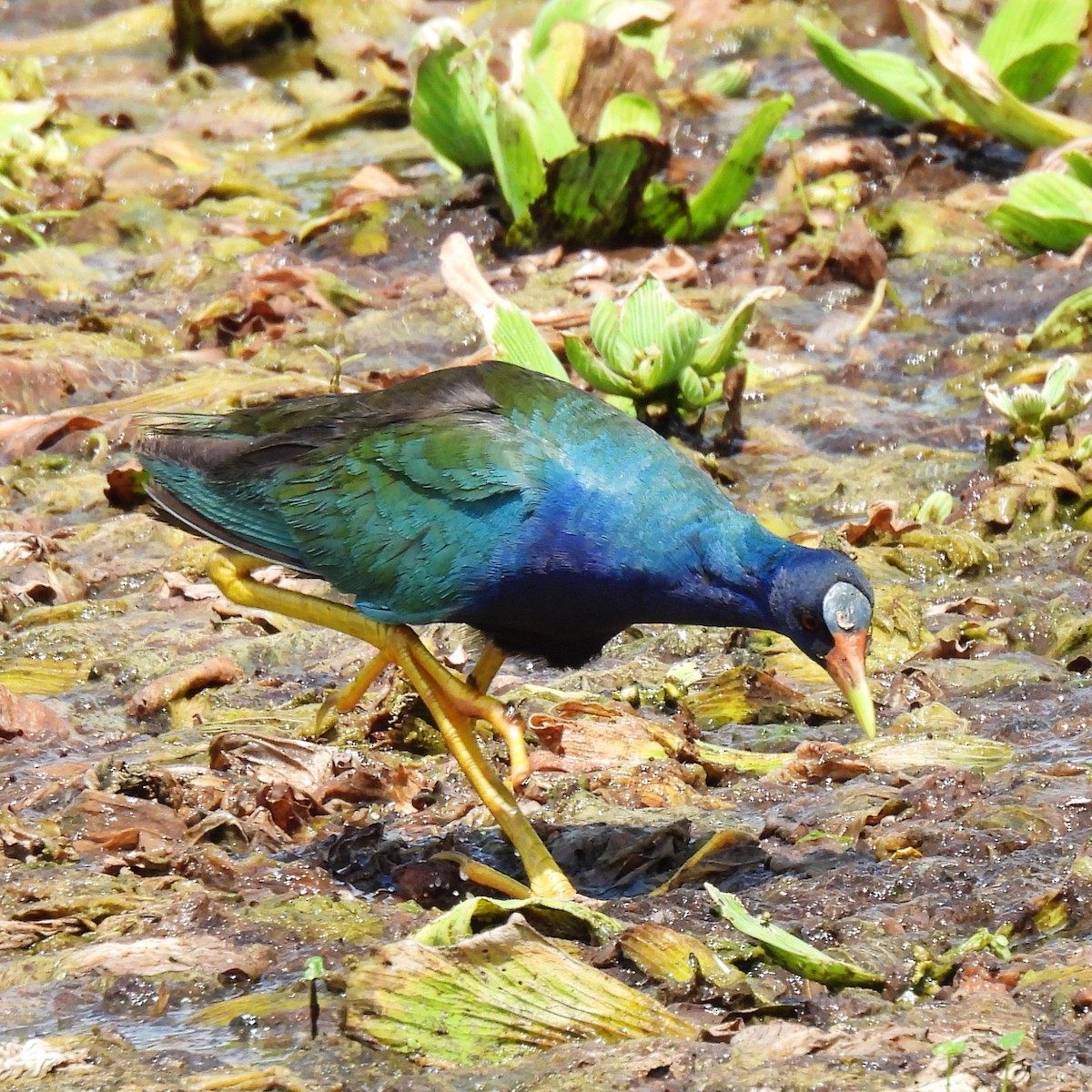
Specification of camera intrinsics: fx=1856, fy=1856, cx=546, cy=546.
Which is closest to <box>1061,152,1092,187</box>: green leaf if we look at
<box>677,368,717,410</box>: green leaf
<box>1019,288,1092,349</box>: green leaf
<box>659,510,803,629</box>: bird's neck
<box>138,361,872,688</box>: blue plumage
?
<box>1019,288,1092,349</box>: green leaf

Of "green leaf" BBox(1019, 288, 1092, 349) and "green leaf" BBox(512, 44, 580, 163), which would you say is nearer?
"green leaf" BBox(1019, 288, 1092, 349)

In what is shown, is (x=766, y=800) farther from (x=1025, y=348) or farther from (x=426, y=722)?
(x=1025, y=348)

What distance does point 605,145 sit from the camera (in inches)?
297

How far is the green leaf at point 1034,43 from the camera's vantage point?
814 cm

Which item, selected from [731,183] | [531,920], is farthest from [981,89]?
[531,920]

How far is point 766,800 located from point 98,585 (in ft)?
7.77

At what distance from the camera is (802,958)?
3225 mm

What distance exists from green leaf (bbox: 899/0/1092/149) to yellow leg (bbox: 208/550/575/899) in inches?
188

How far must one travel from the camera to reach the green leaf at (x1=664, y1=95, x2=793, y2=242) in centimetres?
738

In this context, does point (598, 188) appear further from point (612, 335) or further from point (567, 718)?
point (567, 718)

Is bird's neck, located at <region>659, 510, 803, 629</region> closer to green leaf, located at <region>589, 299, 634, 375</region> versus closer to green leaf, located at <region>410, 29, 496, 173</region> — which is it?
Result: green leaf, located at <region>589, 299, 634, 375</region>

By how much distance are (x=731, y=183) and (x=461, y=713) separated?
4301 millimetres

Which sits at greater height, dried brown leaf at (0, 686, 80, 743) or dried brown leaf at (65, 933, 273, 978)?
dried brown leaf at (65, 933, 273, 978)

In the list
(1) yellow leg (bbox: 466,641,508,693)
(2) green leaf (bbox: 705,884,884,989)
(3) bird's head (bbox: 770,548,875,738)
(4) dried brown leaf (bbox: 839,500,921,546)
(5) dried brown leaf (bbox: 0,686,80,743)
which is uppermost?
(3) bird's head (bbox: 770,548,875,738)
